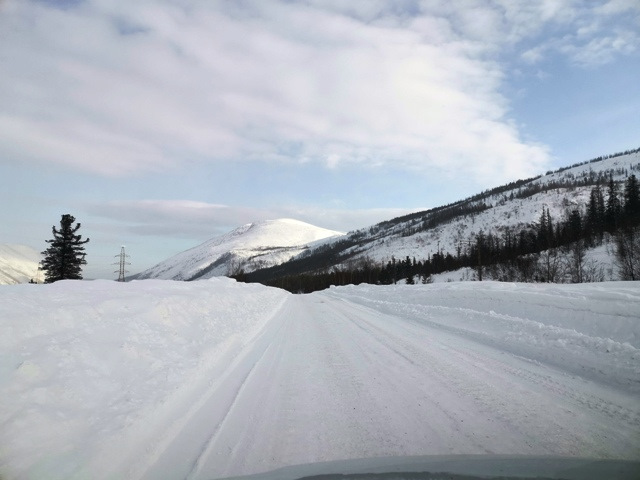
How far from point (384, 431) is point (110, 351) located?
4.39m

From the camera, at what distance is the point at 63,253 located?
32094 millimetres

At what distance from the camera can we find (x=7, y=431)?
10.5 feet

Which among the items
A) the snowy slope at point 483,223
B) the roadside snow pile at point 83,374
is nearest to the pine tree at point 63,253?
the roadside snow pile at point 83,374

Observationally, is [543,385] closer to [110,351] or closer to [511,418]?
[511,418]

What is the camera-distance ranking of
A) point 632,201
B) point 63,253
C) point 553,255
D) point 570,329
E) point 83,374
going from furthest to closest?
point 632,201 < point 553,255 < point 63,253 < point 570,329 < point 83,374

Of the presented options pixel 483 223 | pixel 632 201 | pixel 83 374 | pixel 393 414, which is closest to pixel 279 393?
pixel 393 414

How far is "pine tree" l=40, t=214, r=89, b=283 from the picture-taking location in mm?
31891

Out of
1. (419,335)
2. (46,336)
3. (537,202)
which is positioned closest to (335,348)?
(419,335)

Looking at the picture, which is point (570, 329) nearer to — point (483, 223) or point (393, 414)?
point (393, 414)

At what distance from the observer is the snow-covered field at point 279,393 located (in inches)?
130

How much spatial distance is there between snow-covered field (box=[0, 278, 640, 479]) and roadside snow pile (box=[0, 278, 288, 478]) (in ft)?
0.07

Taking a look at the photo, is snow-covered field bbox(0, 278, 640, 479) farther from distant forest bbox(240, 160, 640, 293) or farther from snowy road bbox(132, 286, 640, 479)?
distant forest bbox(240, 160, 640, 293)

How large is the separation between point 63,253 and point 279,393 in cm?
3617

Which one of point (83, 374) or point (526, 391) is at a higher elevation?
point (83, 374)
